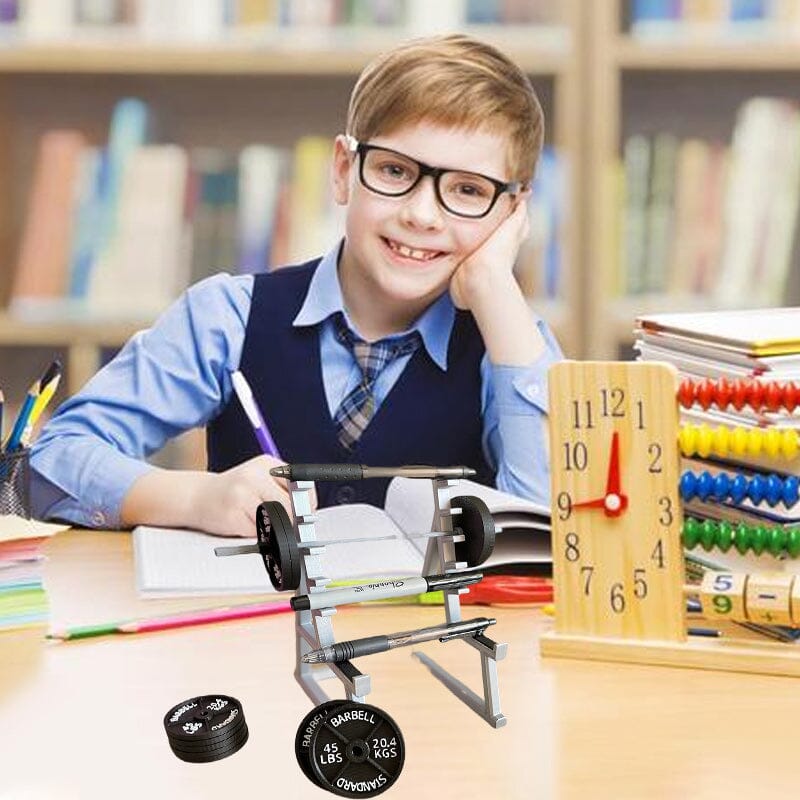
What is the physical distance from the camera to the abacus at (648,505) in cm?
98

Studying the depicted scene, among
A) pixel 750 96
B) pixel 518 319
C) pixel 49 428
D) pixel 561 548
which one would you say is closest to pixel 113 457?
pixel 49 428

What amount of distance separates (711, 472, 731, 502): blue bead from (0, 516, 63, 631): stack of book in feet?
1.49

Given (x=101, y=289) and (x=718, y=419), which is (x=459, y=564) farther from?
(x=101, y=289)

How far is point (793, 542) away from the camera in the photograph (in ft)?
3.19

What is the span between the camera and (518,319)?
1612 mm

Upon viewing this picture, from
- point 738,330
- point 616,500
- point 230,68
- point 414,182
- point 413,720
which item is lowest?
point 413,720

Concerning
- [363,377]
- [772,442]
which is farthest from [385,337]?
[772,442]

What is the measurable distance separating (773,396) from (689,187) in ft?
4.86

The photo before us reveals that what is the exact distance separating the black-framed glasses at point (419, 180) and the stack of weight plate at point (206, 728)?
0.84m

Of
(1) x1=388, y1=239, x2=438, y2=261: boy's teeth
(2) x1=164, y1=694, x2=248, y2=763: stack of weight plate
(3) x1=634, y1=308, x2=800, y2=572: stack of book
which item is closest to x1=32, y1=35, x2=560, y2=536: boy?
(1) x1=388, y1=239, x2=438, y2=261: boy's teeth

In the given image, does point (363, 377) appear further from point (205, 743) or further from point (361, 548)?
point (205, 743)

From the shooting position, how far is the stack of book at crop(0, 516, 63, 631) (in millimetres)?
1044

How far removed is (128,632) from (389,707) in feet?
0.78

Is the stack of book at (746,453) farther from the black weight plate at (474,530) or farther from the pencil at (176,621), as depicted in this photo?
the pencil at (176,621)
